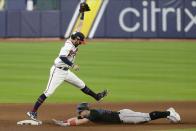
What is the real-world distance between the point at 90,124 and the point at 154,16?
62.2 ft

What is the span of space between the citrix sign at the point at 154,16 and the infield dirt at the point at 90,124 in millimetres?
15733

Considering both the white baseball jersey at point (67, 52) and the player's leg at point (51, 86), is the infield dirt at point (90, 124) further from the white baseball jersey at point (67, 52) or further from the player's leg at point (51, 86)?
the white baseball jersey at point (67, 52)

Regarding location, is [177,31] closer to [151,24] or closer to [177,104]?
[151,24]

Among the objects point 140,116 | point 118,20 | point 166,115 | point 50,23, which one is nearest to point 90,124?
point 140,116

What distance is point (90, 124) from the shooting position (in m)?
10.6

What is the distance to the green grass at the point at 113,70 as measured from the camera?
15086 mm

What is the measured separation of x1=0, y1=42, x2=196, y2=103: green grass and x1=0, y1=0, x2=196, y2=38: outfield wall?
1.09m

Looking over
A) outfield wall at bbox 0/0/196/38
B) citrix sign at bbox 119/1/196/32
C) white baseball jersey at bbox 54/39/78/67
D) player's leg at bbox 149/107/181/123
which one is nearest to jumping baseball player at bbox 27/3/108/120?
white baseball jersey at bbox 54/39/78/67

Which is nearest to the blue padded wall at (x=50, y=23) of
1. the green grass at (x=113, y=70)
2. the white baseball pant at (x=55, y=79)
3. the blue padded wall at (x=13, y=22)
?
the blue padded wall at (x=13, y=22)

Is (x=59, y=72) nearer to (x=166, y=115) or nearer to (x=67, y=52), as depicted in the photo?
(x=67, y=52)

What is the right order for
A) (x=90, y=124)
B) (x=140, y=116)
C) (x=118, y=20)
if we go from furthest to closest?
(x=118, y=20)
(x=90, y=124)
(x=140, y=116)

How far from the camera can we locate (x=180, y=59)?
888 inches

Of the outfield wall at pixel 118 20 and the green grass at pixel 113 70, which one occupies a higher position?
the outfield wall at pixel 118 20

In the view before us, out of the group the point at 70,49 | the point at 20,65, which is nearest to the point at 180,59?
the point at 20,65
